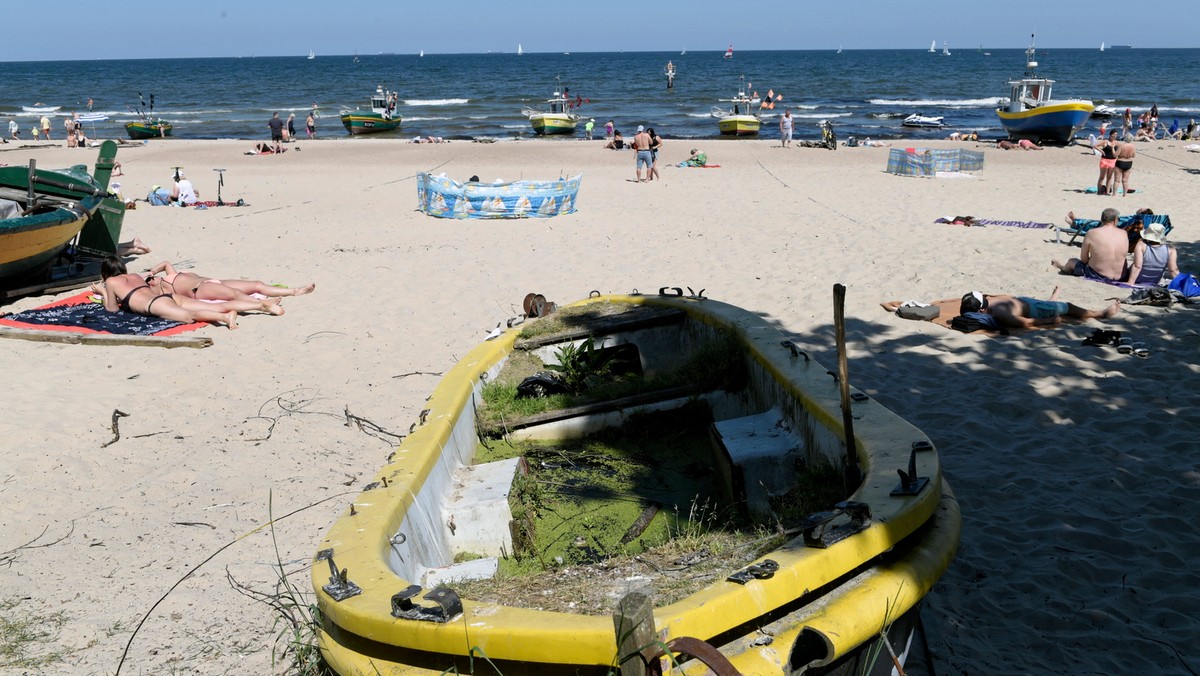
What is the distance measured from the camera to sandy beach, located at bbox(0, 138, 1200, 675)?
4492 millimetres

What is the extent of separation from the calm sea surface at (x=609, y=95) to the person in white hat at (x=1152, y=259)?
25051mm

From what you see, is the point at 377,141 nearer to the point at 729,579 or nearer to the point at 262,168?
the point at 262,168

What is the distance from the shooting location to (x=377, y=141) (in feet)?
111

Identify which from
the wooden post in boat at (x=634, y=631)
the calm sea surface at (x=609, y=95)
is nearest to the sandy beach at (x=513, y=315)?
the wooden post in boat at (x=634, y=631)

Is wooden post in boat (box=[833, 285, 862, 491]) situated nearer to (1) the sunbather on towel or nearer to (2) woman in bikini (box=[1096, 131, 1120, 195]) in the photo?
(1) the sunbather on towel

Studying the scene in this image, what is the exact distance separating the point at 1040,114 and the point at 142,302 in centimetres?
2552

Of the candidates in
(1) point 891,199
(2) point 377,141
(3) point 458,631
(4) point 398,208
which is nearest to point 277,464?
(3) point 458,631

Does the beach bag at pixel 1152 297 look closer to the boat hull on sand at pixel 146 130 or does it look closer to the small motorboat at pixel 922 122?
the small motorboat at pixel 922 122

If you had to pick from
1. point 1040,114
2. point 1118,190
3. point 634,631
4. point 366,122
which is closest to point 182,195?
point 634,631

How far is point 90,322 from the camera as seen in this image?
31.8 ft

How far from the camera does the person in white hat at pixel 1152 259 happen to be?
1010cm

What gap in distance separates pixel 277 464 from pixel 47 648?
7.52ft

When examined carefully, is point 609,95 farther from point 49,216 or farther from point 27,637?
point 27,637

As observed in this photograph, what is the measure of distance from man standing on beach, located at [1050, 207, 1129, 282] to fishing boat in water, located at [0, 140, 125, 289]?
1203 cm
